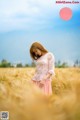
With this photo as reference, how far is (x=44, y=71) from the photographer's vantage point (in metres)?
1.48

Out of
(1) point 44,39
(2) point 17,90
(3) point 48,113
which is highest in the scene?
(1) point 44,39

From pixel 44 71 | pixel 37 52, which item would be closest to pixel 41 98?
pixel 44 71

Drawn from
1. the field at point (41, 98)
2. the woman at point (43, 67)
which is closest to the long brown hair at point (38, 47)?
the woman at point (43, 67)

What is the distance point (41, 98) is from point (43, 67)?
0.54ft

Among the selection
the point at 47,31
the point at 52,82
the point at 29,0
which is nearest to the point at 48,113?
the point at 52,82

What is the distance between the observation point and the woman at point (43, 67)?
148cm

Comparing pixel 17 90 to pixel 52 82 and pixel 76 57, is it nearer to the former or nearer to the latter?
pixel 52 82

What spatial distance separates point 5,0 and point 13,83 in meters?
0.44

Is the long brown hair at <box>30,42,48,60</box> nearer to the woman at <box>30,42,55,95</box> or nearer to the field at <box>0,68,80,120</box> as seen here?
the woman at <box>30,42,55,95</box>

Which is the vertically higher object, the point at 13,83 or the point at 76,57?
the point at 76,57

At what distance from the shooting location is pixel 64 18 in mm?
1500

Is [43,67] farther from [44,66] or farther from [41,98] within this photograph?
[41,98]

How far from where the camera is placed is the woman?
1479 mm

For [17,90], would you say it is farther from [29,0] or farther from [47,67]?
[29,0]
